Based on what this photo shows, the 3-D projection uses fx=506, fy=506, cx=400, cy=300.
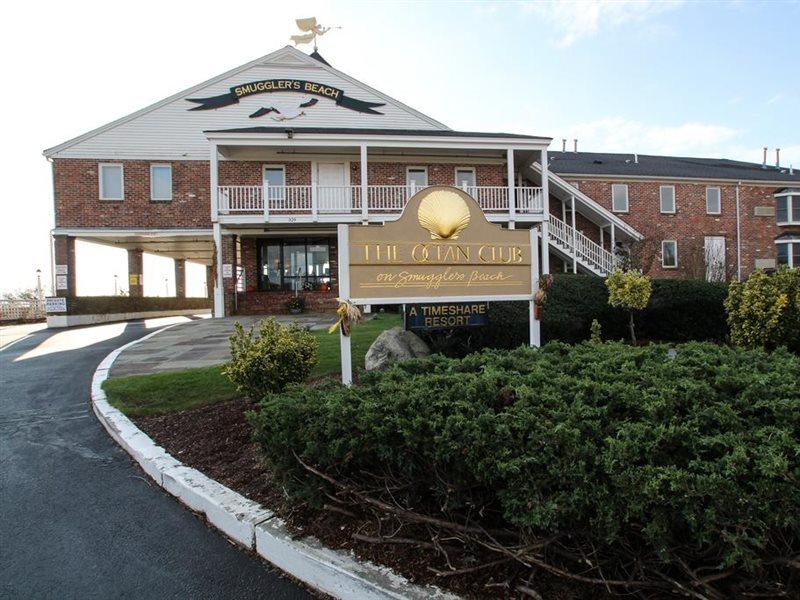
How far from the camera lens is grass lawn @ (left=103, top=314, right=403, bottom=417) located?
20.4 ft

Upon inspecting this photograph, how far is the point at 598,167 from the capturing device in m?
26.4

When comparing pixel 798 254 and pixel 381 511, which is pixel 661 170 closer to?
pixel 798 254

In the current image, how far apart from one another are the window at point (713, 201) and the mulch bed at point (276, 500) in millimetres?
27485

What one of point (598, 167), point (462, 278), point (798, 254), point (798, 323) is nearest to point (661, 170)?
point (598, 167)

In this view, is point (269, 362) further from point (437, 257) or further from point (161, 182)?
point (161, 182)

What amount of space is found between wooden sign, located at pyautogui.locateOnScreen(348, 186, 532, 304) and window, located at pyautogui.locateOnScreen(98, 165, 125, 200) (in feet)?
61.4

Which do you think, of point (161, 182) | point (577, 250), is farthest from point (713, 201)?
point (161, 182)

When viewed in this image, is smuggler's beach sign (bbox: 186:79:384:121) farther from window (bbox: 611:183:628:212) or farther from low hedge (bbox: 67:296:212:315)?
window (bbox: 611:183:628:212)

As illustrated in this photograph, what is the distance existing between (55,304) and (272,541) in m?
21.4

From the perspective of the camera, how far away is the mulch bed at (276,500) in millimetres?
2256

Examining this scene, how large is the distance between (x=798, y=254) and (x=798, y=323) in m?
26.0

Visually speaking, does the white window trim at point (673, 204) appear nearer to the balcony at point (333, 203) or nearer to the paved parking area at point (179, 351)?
the balcony at point (333, 203)

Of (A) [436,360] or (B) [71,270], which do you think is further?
(B) [71,270]

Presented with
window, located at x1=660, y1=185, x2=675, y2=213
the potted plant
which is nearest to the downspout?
window, located at x1=660, y1=185, x2=675, y2=213
